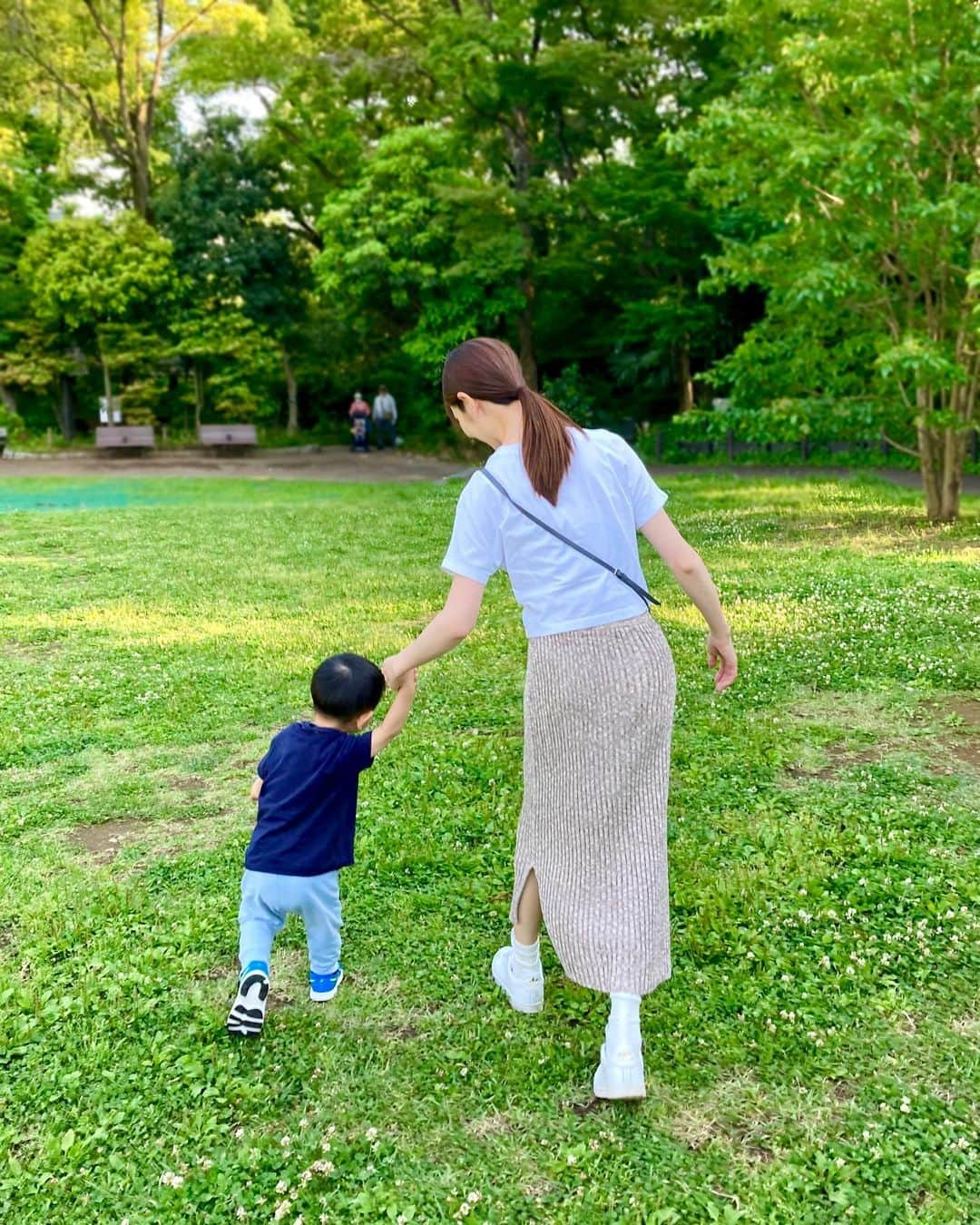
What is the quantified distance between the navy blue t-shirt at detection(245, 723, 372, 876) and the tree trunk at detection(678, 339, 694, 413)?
875 inches

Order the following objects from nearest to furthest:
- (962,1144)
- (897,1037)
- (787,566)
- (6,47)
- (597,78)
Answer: (962,1144) → (897,1037) → (787,566) → (597,78) → (6,47)

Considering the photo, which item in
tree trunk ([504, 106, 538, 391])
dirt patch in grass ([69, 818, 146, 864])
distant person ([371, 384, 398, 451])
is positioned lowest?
dirt patch in grass ([69, 818, 146, 864])

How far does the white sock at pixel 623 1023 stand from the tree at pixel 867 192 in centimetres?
859

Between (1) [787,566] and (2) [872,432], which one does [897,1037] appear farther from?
(2) [872,432]

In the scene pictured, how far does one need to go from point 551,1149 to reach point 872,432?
38.3 feet

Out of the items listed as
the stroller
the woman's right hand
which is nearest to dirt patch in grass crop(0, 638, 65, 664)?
the woman's right hand

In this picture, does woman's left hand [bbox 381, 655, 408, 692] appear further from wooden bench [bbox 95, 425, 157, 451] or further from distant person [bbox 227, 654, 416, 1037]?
wooden bench [bbox 95, 425, 157, 451]

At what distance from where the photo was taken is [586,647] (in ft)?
8.76

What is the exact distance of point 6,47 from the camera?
1077 inches

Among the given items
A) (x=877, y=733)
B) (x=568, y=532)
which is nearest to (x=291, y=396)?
(x=877, y=733)

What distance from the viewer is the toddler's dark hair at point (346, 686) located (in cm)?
293

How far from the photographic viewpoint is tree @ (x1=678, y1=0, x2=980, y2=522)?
1024 centimetres

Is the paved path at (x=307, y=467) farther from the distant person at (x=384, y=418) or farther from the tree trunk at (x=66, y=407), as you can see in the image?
the tree trunk at (x=66, y=407)

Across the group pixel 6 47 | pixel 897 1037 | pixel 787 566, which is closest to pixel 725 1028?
pixel 897 1037
